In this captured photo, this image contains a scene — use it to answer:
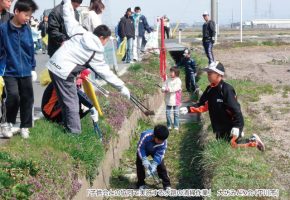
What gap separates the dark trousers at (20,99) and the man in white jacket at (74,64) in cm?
33

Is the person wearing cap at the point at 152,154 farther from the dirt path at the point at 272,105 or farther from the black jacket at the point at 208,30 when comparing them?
the black jacket at the point at 208,30

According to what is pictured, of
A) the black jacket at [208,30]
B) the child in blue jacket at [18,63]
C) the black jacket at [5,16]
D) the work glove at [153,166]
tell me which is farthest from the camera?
the black jacket at [208,30]

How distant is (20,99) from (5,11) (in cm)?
114

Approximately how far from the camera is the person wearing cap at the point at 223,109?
7.04 metres

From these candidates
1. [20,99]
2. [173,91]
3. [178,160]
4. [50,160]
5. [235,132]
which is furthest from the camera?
[173,91]

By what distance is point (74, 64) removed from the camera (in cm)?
642

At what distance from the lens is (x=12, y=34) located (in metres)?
6.30

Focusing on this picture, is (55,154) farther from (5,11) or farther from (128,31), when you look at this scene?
(128,31)

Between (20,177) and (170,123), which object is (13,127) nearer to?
(20,177)

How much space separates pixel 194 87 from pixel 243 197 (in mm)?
9467

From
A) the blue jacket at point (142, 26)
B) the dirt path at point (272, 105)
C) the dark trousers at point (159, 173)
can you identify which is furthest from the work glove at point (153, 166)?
the blue jacket at point (142, 26)

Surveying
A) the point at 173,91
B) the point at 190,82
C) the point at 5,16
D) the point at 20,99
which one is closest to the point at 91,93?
the point at 20,99

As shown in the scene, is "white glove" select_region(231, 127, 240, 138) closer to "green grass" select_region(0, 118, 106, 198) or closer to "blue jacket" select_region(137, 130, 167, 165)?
"blue jacket" select_region(137, 130, 167, 165)

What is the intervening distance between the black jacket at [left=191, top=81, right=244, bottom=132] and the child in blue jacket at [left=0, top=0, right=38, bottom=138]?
2.32 m
